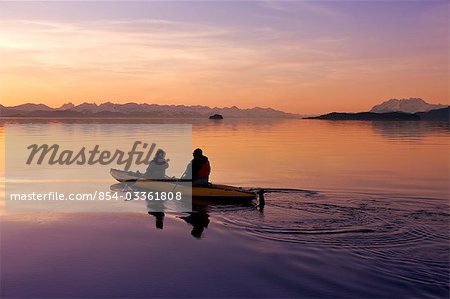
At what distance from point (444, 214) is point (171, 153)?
30793 millimetres

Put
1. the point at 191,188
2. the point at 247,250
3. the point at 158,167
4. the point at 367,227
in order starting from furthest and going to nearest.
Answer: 1. the point at 158,167
2. the point at 191,188
3. the point at 367,227
4. the point at 247,250

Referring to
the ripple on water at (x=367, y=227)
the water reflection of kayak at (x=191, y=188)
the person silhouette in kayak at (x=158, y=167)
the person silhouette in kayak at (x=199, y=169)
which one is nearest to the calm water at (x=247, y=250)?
the ripple on water at (x=367, y=227)

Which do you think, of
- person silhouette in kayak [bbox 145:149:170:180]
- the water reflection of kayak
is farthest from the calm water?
person silhouette in kayak [bbox 145:149:170:180]

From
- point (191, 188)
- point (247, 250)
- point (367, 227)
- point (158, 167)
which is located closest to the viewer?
point (247, 250)

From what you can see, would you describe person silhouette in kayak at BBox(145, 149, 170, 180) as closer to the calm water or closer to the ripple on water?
the calm water

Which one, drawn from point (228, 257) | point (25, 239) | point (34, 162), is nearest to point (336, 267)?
point (228, 257)

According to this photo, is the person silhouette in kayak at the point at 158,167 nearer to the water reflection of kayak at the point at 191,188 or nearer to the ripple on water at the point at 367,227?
the water reflection of kayak at the point at 191,188

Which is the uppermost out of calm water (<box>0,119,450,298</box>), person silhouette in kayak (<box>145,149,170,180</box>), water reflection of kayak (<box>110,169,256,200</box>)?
person silhouette in kayak (<box>145,149,170,180</box>)

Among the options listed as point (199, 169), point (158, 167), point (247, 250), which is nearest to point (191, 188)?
point (199, 169)

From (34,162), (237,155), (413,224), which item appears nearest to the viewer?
(413,224)

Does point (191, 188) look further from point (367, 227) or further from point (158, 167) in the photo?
point (367, 227)

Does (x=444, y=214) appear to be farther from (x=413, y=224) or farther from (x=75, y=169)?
(x=75, y=169)

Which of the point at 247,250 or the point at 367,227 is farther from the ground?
the point at 367,227

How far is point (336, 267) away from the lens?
41.4 feet
